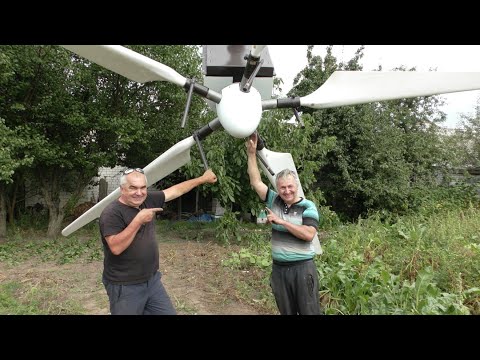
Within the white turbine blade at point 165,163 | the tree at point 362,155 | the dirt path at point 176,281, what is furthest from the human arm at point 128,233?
the tree at point 362,155

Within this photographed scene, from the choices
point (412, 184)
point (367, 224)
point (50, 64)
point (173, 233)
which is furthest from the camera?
A: point (412, 184)

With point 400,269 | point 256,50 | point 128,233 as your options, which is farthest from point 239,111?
point 400,269

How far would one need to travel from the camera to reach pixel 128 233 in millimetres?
2619

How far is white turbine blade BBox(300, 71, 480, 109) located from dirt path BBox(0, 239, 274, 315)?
2.94m

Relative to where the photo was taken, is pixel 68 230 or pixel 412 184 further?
pixel 412 184

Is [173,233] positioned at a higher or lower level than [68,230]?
lower

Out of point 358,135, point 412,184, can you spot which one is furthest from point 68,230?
point 412,184

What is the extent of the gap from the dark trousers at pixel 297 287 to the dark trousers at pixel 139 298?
0.95 m

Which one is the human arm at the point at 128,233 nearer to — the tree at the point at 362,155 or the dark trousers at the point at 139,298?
the dark trousers at the point at 139,298

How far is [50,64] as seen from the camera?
875cm

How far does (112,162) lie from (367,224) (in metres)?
7.01

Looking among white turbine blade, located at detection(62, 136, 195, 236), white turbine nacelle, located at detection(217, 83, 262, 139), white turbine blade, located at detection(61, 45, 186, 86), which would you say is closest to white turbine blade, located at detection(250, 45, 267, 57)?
white turbine nacelle, located at detection(217, 83, 262, 139)

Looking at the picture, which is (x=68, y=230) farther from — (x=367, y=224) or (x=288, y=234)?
(x=367, y=224)

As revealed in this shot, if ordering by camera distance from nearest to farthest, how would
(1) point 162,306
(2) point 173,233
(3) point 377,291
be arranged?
(1) point 162,306
(3) point 377,291
(2) point 173,233
